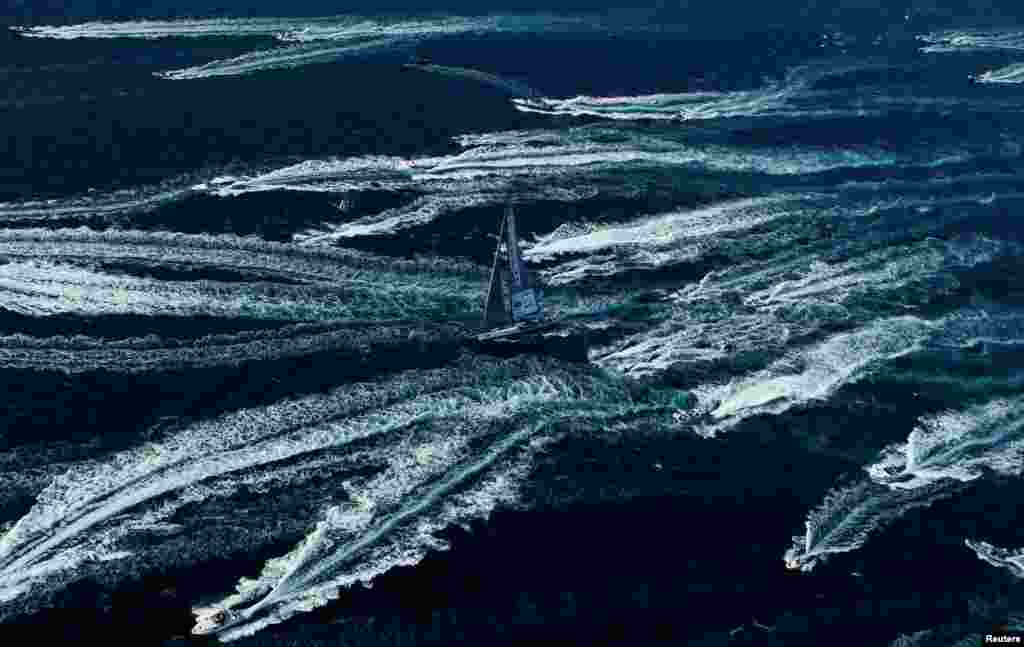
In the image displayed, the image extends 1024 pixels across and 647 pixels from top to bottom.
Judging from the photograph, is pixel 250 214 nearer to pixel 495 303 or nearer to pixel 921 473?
pixel 495 303

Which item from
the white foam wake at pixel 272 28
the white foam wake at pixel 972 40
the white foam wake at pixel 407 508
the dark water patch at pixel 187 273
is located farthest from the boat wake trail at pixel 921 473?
the white foam wake at pixel 272 28

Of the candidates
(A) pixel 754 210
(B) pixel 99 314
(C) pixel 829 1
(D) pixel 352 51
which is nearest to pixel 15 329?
(B) pixel 99 314

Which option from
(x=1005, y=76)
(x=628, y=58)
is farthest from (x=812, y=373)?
(x=1005, y=76)

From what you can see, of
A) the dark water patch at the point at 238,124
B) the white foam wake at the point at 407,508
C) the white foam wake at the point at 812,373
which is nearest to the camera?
the white foam wake at the point at 407,508

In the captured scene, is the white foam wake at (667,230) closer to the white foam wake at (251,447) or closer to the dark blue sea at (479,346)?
the dark blue sea at (479,346)

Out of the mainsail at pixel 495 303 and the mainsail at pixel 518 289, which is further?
the mainsail at pixel 518 289

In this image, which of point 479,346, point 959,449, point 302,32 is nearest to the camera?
point 959,449

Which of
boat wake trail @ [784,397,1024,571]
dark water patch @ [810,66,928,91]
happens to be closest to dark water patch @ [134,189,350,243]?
boat wake trail @ [784,397,1024,571]
